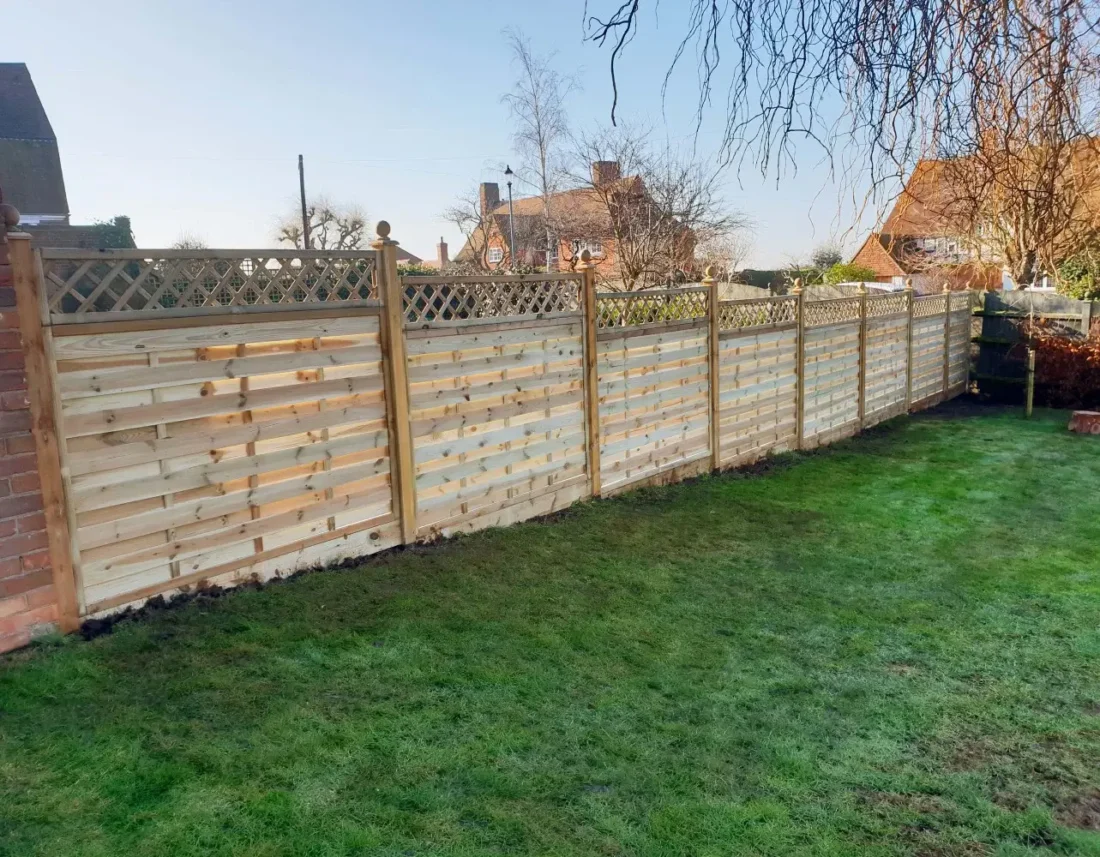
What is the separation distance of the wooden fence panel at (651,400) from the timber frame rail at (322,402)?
18 millimetres

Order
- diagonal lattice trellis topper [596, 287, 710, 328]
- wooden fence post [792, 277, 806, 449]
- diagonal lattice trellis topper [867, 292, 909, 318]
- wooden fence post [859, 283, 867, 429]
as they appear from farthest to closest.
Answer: diagonal lattice trellis topper [867, 292, 909, 318] < wooden fence post [859, 283, 867, 429] < wooden fence post [792, 277, 806, 449] < diagonal lattice trellis topper [596, 287, 710, 328]

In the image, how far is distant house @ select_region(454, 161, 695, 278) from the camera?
1930 centimetres

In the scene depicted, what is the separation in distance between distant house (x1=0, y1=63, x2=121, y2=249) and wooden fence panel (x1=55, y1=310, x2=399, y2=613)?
77.9 feet

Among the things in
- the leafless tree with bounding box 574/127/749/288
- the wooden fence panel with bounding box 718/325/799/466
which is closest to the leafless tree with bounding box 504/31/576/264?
the leafless tree with bounding box 574/127/749/288

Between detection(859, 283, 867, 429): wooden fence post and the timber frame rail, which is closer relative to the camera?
the timber frame rail

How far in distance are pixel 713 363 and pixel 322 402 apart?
12.8 ft

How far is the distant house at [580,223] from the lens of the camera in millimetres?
19297

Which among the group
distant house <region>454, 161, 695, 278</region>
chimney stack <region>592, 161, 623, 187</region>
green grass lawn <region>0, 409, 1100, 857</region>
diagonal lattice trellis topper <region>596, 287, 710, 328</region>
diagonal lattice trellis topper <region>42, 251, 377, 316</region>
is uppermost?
chimney stack <region>592, 161, 623, 187</region>

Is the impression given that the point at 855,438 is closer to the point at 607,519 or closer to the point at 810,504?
the point at 810,504

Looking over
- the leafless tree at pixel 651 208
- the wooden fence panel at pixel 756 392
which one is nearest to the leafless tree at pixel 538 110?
the leafless tree at pixel 651 208

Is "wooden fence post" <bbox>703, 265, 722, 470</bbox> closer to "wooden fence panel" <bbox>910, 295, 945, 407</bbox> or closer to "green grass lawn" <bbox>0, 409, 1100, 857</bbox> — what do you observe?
"green grass lawn" <bbox>0, 409, 1100, 857</bbox>

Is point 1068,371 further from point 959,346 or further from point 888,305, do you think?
point 888,305

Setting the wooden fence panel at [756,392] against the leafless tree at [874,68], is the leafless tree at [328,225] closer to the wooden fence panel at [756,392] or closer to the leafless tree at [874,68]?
the wooden fence panel at [756,392]

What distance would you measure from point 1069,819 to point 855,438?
7216mm
